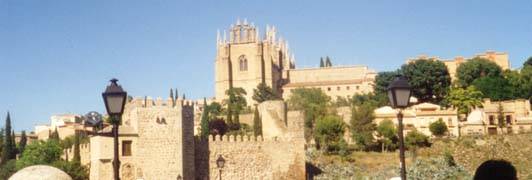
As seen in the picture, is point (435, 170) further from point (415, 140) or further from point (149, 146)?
point (149, 146)

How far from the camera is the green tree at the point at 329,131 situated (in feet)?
155

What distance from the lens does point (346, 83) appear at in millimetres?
84062

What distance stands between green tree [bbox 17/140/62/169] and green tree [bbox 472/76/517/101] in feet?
121

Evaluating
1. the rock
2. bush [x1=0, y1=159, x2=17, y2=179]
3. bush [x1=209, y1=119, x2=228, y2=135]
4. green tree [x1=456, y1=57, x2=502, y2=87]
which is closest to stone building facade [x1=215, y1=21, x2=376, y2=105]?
green tree [x1=456, y1=57, x2=502, y2=87]

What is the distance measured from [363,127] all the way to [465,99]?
48.0 ft

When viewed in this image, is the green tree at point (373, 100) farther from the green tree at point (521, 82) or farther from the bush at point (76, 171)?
the bush at point (76, 171)

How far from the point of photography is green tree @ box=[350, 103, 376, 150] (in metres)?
47.4

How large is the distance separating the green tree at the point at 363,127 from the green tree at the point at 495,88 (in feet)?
56.2

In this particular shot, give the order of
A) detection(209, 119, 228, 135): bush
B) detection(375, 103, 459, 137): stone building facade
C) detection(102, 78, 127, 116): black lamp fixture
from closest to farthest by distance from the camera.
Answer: detection(102, 78, 127, 116): black lamp fixture, detection(375, 103, 459, 137): stone building facade, detection(209, 119, 228, 135): bush

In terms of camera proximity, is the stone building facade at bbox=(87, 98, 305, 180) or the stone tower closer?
the stone building facade at bbox=(87, 98, 305, 180)

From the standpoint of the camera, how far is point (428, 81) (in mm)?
66125

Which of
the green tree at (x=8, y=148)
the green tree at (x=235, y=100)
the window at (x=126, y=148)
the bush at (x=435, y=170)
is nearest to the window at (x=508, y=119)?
the bush at (x=435, y=170)

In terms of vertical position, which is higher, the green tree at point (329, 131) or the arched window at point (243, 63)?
the arched window at point (243, 63)

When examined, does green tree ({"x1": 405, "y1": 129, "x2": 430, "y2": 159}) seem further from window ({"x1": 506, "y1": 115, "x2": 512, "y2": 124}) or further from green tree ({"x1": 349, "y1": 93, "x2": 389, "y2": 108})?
green tree ({"x1": 349, "y1": 93, "x2": 389, "y2": 108})
